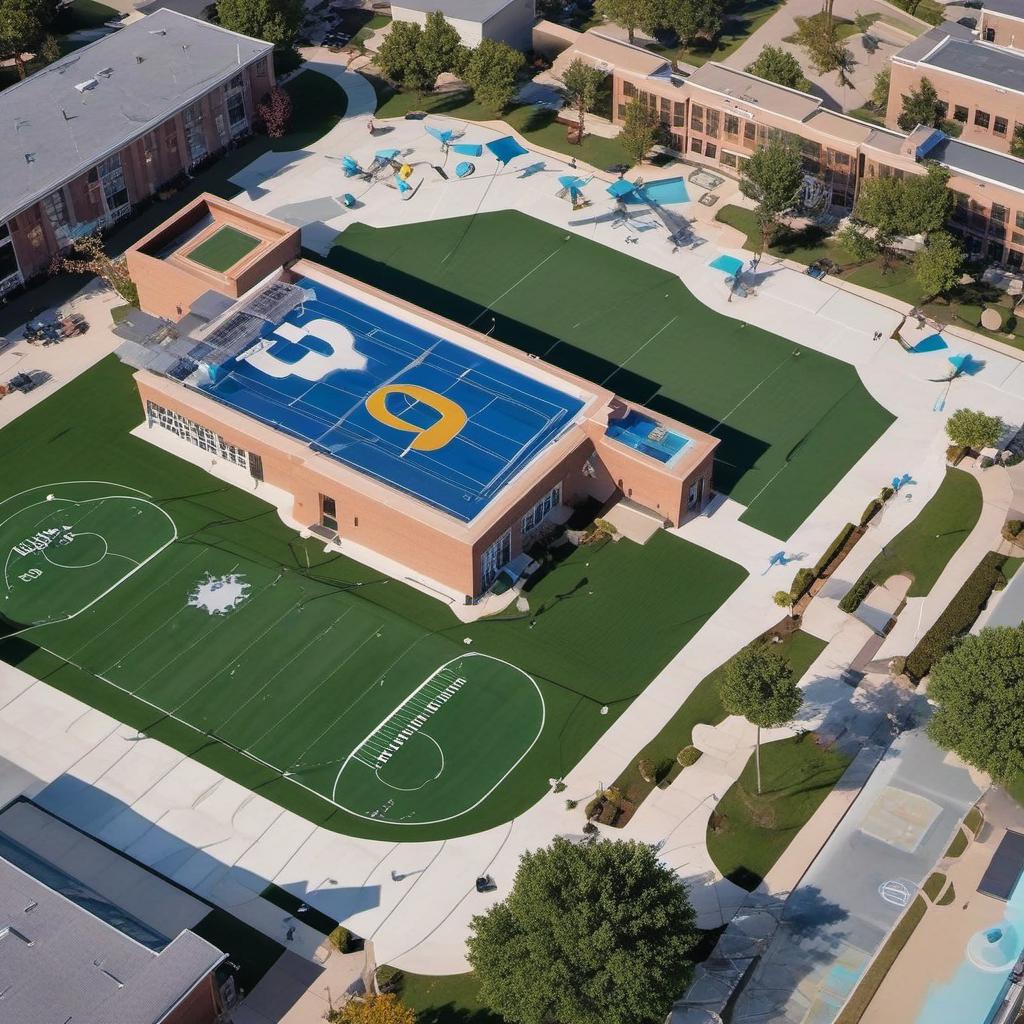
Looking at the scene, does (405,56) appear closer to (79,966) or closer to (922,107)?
(922,107)

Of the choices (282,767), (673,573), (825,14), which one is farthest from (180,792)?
(825,14)

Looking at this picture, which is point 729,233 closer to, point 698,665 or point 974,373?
point 974,373

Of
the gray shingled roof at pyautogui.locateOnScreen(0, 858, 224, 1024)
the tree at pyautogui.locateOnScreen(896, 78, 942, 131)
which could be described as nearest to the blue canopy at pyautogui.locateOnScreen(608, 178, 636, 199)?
the tree at pyautogui.locateOnScreen(896, 78, 942, 131)

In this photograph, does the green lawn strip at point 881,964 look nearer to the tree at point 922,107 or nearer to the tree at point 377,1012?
the tree at point 377,1012

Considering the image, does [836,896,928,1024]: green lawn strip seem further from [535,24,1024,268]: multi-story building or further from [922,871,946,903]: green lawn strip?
[535,24,1024,268]: multi-story building

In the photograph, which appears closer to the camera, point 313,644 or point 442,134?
point 313,644

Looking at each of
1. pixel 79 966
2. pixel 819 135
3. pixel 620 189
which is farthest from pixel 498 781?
pixel 819 135
